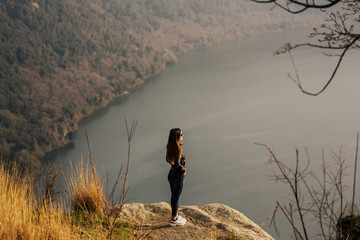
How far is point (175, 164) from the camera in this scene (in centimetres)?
493

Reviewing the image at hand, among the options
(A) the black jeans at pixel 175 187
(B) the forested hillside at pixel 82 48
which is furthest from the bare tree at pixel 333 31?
(B) the forested hillside at pixel 82 48

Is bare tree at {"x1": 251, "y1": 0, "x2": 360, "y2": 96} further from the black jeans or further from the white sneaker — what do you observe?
the white sneaker

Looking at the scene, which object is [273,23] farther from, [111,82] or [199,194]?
[199,194]

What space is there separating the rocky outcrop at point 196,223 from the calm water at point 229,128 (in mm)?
22520

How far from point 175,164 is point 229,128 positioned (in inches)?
1694

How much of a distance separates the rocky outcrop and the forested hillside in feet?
148

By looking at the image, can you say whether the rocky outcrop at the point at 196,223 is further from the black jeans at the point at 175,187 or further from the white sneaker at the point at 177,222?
the black jeans at the point at 175,187

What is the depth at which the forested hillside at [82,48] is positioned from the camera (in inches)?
2628

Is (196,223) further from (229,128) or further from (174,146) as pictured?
(229,128)

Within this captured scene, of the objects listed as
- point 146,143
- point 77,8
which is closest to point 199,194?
point 146,143

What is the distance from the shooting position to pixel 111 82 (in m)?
85.2

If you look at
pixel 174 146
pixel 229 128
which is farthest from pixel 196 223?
pixel 229 128

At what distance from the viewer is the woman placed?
15.9 ft

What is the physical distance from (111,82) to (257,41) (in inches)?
2285
